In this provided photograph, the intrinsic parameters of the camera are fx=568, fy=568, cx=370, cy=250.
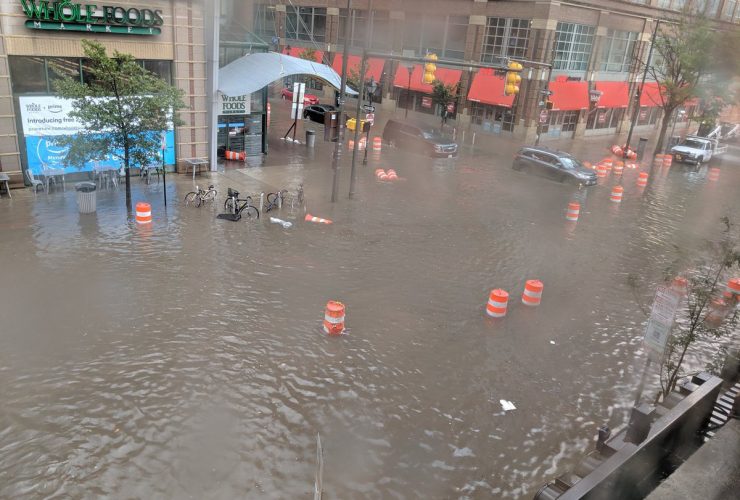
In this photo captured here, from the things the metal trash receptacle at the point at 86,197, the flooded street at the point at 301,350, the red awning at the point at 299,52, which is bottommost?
the flooded street at the point at 301,350

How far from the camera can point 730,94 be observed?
27.4 meters

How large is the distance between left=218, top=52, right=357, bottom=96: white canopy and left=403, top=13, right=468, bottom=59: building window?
18247 millimetres

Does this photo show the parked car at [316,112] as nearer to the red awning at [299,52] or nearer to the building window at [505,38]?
the building window at [505,38]

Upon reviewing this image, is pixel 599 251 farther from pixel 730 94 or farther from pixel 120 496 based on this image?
pixel 730 94

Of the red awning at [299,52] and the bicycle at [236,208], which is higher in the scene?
the red awning at [299,52]

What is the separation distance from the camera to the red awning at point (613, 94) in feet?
127

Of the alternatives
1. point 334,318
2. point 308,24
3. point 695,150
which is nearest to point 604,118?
point 695,150

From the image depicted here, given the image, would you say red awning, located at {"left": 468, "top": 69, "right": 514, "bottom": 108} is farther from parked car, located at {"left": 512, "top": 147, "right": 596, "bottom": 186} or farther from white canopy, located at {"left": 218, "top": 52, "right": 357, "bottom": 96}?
white canopy, located at {"left": 218, "top": 52, "right": 357, "bottom": 96}

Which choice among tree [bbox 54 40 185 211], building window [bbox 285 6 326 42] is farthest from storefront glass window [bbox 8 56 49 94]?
building window [bbox 285 6 326 42]

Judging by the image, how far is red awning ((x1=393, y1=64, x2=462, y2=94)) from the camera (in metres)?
37.6

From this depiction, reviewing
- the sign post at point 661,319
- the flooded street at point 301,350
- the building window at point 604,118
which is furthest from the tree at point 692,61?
the sign post at point 661,319

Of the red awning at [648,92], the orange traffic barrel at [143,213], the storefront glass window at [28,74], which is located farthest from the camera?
the red awning at [648,92]

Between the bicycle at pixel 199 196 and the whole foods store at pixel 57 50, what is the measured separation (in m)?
2.08

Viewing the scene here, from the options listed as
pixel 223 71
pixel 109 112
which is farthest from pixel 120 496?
pixel 223 71
